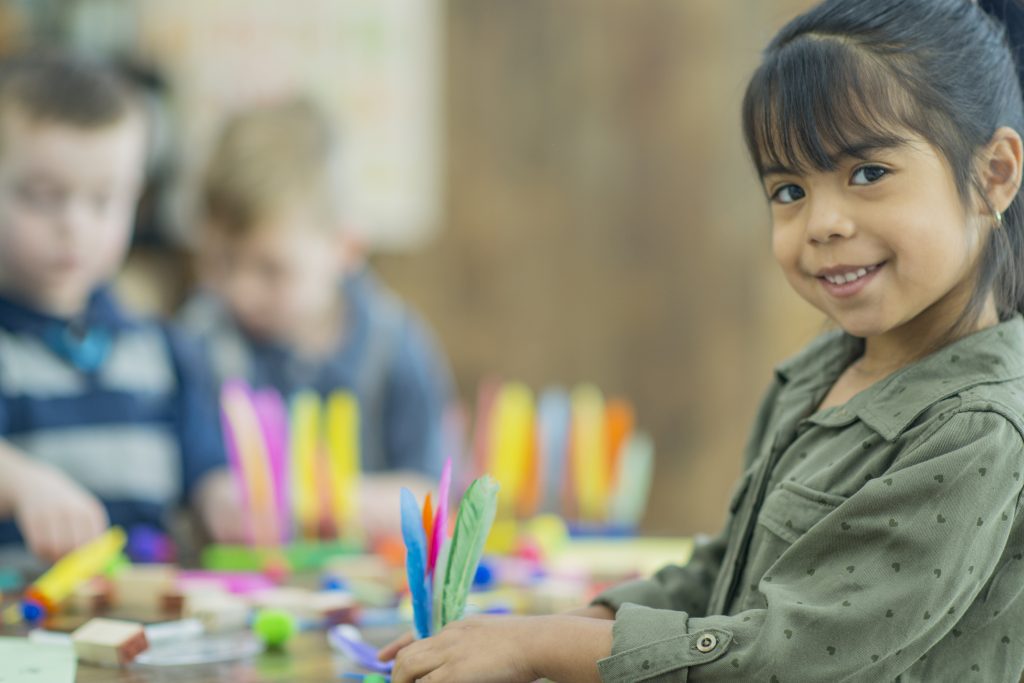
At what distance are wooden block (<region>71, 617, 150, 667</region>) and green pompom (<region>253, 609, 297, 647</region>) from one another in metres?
0.09

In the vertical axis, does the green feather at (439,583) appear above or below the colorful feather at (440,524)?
below

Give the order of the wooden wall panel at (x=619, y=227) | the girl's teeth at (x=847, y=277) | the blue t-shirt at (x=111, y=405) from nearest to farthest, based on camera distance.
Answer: the girl's teeth at (x=847, y=277) < the blue t-shirt at (x=111, y=405) < the wooden wall panel at (x=619, y=227)

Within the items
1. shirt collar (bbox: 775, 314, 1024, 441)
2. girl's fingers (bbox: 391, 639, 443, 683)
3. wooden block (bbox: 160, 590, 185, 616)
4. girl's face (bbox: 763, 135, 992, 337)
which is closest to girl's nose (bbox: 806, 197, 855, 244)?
girl's face (bbox: 763, 135, 992, 337)

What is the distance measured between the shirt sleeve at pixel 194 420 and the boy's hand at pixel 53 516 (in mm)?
316

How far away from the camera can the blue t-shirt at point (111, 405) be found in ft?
5.04

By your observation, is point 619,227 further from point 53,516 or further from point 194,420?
point 53,516

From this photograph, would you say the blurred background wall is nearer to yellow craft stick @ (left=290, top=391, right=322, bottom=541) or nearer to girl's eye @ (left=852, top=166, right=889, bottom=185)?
yellow craft stick @ (left=290, top=391, right=322, bottom=541)

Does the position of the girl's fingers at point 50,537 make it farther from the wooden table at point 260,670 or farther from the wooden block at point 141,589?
the wooden table at point 260,670

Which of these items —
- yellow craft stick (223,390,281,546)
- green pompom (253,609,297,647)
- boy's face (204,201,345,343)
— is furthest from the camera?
boy's face (204,201,345,343)

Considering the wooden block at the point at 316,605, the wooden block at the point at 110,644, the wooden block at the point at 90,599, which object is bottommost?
the wooden block at the point at 90,599

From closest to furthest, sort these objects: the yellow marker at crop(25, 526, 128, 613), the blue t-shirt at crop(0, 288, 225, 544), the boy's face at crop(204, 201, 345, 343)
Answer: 1. the yellow marker at crop(25, 526, 128, 613)
2. the blue t-shirt at crop(0, 288, 225, 544)
3. the boy's face at crop(204, 201, 345, 343)

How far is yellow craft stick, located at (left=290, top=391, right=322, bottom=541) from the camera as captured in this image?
58.7 inches

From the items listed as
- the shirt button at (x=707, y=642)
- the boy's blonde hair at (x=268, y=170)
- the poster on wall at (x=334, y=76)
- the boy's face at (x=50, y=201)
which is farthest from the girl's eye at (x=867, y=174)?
the poster on wall at (x=334, y=76)

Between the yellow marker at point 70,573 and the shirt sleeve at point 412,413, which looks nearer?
the yellow marker at point 70,573
